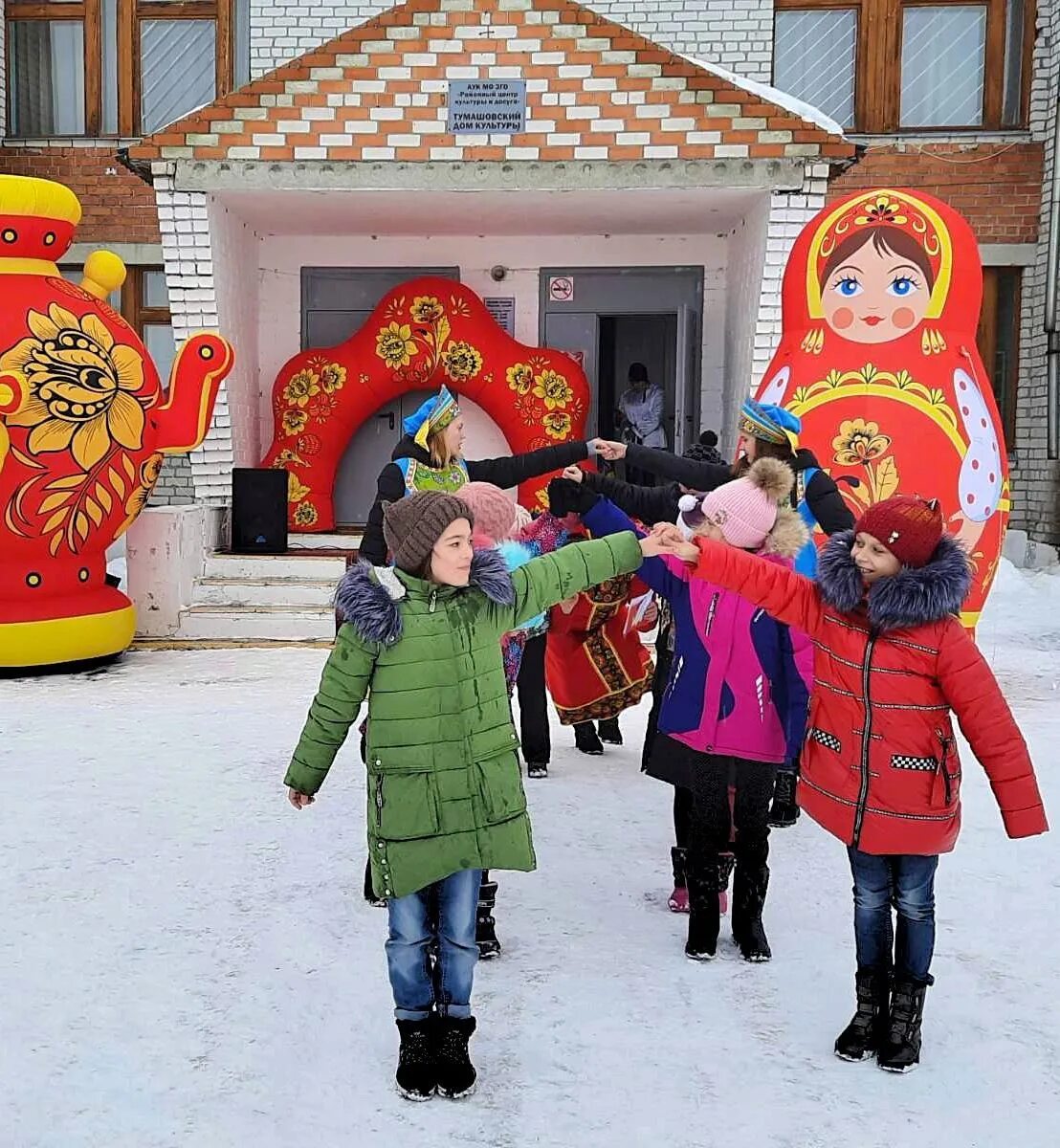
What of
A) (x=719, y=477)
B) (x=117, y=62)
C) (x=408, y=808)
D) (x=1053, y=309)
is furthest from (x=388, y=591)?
(x=117, y=62)

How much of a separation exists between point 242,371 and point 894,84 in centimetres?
643

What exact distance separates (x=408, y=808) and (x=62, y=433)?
4.79 meters

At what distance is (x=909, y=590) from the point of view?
104 inches

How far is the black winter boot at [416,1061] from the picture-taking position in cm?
262

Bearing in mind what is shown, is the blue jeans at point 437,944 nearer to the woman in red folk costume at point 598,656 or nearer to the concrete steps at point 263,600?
Result: the woman in red folk costume at point 598,656

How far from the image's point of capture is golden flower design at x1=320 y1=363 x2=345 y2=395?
31.9 feet

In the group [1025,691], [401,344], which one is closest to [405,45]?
[401,344]

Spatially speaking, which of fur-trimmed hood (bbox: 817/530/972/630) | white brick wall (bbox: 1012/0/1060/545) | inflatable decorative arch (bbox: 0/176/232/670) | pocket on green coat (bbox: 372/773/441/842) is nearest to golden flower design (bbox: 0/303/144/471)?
inflatable decorative arch (bbox: 0/176/232/670)

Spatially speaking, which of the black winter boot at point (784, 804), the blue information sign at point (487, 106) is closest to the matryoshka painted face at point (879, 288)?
the black winter boot at point (784, 804)

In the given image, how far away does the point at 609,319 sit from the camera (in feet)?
41.7

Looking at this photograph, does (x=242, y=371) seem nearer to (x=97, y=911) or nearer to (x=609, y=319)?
(x=609, y=319)

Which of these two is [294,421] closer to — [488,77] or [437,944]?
[488,77]

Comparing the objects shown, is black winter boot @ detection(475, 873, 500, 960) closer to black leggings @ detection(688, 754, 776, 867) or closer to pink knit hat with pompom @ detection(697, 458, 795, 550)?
black leggings @ detection(688, 754, 776, 867)

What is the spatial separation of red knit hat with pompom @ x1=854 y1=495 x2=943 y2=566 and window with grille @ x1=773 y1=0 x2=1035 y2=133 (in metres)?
9.85
